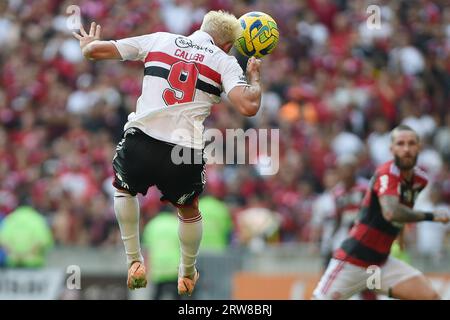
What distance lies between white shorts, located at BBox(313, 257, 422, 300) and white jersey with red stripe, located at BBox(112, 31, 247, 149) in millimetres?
2998

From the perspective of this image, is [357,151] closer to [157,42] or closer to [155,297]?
[155,297]

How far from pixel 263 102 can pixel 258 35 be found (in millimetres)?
9461

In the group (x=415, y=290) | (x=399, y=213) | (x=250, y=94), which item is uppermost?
(x=250, y=94)

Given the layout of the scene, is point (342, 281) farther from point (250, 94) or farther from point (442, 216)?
point (250, 94)

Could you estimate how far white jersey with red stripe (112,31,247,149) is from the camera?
32.7 feet

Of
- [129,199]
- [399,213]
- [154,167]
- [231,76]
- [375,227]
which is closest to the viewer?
[231,76]

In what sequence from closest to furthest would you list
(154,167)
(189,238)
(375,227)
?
(154,167), (189,238), (375,227)

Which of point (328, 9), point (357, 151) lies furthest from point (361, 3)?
point (357, 151)

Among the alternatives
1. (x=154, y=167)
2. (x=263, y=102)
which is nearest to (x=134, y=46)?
(x=154, y=167)

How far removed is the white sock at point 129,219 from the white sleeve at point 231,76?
4.72ft

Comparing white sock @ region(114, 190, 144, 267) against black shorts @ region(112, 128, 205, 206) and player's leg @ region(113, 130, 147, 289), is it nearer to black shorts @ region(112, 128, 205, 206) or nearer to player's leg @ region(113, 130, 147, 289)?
player's leg @ region(113, 130, 147, 289)

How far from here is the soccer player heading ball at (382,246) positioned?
469 inches


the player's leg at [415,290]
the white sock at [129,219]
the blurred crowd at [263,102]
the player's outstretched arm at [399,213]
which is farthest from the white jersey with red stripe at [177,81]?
the blurred crowd at [263,102]

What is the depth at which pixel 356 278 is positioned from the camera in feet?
40.4
